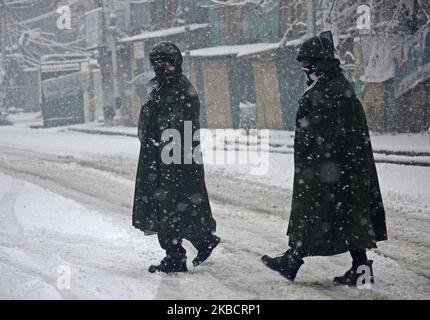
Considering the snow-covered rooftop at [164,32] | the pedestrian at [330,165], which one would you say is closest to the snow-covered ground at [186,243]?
the pedestrian at [330,165]

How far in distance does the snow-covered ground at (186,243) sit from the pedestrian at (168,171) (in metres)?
0.48

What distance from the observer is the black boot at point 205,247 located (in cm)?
518

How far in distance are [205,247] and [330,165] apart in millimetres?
1392

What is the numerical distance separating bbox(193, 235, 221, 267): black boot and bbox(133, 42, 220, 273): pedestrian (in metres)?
0.16

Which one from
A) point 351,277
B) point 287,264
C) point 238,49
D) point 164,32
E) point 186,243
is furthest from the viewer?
point 164,32

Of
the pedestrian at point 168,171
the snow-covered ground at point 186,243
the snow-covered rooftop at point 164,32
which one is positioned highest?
the snow-covered rooftop at point 164,32

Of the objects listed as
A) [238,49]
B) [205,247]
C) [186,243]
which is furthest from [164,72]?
[238,49]

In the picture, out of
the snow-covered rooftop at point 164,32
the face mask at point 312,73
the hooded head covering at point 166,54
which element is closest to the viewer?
the face mask at point 312,73

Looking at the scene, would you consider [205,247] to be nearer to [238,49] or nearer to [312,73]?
[312,73]

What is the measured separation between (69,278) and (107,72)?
23588mm

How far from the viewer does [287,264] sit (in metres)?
4.84

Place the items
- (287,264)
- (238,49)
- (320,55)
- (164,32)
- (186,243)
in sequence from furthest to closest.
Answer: (164,32)
(238,49)
(186,243)
(287,264)
(320,55)

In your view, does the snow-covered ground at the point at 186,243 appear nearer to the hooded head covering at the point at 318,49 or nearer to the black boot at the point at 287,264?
the black boot at the point at 287,264

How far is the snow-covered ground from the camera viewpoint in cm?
468
